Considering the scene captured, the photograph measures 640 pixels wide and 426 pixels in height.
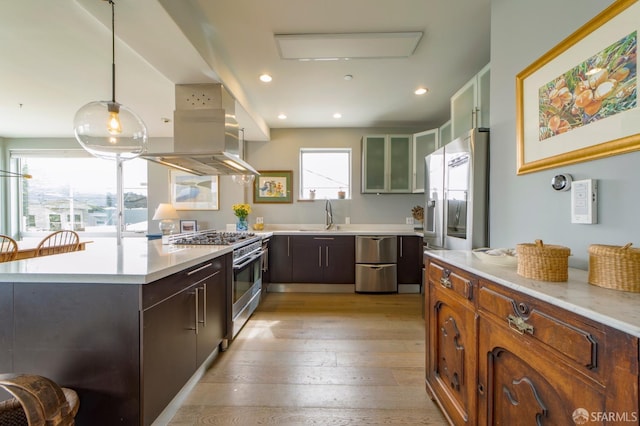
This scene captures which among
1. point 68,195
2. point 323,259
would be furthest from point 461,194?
point 68,195

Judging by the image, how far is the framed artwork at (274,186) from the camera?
14.2 feet

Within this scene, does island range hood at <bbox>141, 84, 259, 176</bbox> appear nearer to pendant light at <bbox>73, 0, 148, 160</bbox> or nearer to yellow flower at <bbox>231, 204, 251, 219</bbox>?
pendant light at <bbox>73, 0, 148, 160</bbox>

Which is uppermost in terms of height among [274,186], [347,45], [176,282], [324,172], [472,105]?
[347,45]

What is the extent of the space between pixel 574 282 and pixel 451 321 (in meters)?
0.55

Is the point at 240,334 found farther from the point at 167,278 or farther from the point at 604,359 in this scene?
the point at 604,359

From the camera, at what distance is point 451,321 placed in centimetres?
128

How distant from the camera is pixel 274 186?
4328 mm

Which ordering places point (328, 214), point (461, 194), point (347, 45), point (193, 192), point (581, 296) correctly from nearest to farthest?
point (581, 296) < point (461, 194) < point (347, 45) < point (328, 214) < point (193, 192)

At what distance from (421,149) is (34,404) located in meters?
3.97

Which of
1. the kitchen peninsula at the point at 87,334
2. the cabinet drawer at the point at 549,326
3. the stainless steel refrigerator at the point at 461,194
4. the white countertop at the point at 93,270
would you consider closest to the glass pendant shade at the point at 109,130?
the white countertop at the point at 93,270

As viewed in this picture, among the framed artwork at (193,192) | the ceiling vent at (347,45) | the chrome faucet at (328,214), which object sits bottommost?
the chrome faucet at (328,214)

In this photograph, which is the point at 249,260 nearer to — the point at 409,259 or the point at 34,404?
the point at 34,404

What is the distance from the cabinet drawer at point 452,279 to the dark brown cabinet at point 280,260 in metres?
2.48

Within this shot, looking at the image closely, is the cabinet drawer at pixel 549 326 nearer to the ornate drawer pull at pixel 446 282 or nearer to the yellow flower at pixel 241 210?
the ornate drawer pull at pixel 446 282
